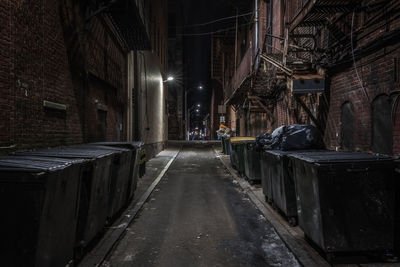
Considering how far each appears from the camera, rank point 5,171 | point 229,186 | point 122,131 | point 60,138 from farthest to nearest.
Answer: point 122,131 → point 229,186 → point 60,138 → point 5,171

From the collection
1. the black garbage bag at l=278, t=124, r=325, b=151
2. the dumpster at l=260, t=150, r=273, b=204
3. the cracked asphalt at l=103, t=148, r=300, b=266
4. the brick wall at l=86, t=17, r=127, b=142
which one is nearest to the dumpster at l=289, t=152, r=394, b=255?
the cracked asphalt at l=103, t=148, r=300, b=266

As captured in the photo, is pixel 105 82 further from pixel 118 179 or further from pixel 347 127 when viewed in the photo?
pixel 347 127

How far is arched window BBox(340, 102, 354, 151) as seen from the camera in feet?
22.1

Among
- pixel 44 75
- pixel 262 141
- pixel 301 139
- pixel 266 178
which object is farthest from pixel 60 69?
pixel 301 139

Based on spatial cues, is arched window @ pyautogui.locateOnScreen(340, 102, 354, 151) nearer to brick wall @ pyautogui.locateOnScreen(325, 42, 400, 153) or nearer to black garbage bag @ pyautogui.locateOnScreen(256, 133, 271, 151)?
brick wall @ pyautogui.locateOnScreen(325, 42, 400, 153)

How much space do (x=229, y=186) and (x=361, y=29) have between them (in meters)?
5.80

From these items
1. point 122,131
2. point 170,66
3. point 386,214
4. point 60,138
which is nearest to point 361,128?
point 386,214

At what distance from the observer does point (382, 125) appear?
5.62 metres

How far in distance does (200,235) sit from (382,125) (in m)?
4.51

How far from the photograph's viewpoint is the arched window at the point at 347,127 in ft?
22.1

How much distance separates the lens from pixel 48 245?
8.75 ft

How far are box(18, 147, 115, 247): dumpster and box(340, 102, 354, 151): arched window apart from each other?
5991 mm

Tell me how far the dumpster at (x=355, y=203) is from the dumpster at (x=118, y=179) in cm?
358

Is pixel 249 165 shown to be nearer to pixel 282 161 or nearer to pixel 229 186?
pixel 229 186
